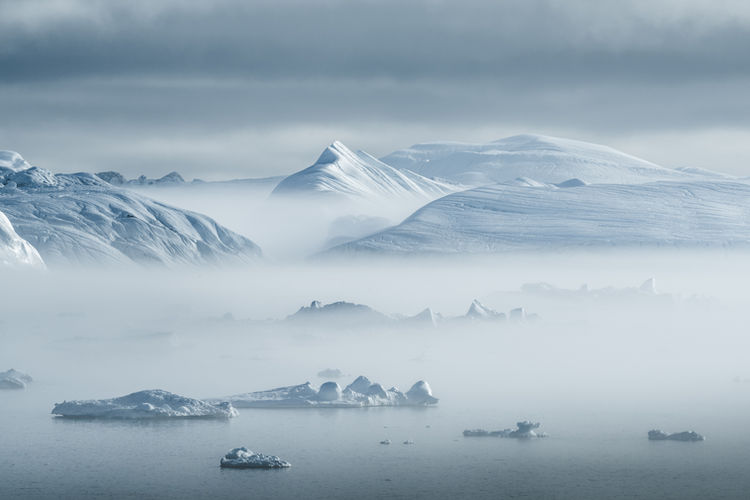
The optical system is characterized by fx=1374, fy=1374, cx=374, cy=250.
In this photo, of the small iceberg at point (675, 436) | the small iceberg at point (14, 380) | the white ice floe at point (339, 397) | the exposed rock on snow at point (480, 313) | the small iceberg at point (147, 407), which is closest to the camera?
the small iceberg at point (675, 436)

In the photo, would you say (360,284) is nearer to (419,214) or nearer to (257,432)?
(419,214)

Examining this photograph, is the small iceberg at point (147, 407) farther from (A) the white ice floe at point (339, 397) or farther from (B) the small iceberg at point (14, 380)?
(B) the small iceberg at point (14, 380)

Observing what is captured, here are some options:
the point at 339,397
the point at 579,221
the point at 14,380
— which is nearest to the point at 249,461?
the point at 339,397

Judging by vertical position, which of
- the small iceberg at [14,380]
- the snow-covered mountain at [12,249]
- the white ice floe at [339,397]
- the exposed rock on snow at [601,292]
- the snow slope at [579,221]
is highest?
the snow slope at [579,221]

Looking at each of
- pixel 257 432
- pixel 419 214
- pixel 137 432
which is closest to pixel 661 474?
pixel 257 432

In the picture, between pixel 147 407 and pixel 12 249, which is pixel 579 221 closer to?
pixel 12 249

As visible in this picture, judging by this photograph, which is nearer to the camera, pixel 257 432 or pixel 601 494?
pixel 601 494

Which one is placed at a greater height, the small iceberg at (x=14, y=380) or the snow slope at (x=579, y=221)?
the snow slope at (x=579, y=221)

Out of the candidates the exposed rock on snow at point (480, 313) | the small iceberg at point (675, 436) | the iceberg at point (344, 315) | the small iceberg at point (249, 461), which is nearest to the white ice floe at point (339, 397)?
the small iceberg at point (675, 436)
